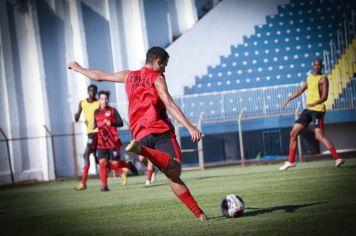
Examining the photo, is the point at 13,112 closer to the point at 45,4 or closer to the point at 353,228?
the point at 45,4

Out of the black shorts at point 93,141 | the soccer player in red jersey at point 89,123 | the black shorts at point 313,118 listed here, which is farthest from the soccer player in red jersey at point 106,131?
the black shorts at point 313,118

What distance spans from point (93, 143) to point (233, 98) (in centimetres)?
939

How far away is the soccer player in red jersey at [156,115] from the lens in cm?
743

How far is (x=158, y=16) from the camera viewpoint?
1193 inches

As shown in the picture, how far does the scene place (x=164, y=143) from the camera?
302 inches

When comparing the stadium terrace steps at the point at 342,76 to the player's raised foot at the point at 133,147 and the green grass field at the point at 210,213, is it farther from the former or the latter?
the player's raised foot at the point at 133,147

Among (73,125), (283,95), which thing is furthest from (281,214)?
(73,125)

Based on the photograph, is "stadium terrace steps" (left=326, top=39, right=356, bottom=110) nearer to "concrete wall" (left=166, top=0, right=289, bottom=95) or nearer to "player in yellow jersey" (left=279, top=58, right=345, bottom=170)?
"concrete wall" (left=166, top=0, right=289, bottom=95)

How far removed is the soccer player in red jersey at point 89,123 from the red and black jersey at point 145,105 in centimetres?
769

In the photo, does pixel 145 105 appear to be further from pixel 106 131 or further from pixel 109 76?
pixel 106 131

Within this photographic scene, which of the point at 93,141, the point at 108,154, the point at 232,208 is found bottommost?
the point at 232,208

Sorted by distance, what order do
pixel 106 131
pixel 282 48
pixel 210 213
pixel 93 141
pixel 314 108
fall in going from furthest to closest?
pixel 282 48 < pixel 93 141 < pixel 314 108 < pixel 106 131 < pixel 210 213

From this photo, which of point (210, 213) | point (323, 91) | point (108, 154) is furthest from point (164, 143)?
point (323, 91)

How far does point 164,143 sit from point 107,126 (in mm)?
7546
